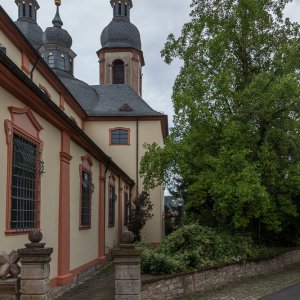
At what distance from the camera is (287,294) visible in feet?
43.4

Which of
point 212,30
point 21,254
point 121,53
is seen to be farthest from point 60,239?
point 121,53

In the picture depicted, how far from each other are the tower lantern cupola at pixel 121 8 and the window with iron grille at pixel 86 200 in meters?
34.5

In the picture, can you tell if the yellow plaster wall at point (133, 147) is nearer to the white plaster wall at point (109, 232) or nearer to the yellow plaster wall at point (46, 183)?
the white plaster wall at point (109, 232)

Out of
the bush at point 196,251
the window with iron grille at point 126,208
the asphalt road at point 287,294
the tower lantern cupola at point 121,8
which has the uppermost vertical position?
the tower lantern cupola at point 121,8

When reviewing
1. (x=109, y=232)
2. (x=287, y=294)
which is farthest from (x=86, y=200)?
(x=287, y=294)

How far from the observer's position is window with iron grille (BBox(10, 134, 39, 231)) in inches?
387

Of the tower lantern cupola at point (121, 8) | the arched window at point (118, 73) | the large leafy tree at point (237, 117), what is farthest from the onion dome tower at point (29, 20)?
the large leafy tree at point (237, 117)

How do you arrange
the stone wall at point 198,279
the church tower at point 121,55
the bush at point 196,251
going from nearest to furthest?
the stone wall at point 198,279 < the bush at point 196,251 < the church tower at point 121,55

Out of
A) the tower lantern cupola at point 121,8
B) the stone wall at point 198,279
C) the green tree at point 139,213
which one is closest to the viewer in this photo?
the stone wall at point 198,279

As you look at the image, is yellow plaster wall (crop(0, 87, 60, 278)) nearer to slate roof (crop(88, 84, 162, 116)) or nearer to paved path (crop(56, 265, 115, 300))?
paved path (crop(56, 265, 115, 300))

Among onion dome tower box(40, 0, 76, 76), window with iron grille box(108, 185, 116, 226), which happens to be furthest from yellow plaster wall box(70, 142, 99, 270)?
onion dome tower box(40, 0, 76, 76)

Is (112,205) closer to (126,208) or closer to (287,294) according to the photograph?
(126,208)

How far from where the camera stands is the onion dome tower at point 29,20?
4081 centimetres

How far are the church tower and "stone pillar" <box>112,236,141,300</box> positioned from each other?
33.1 m
